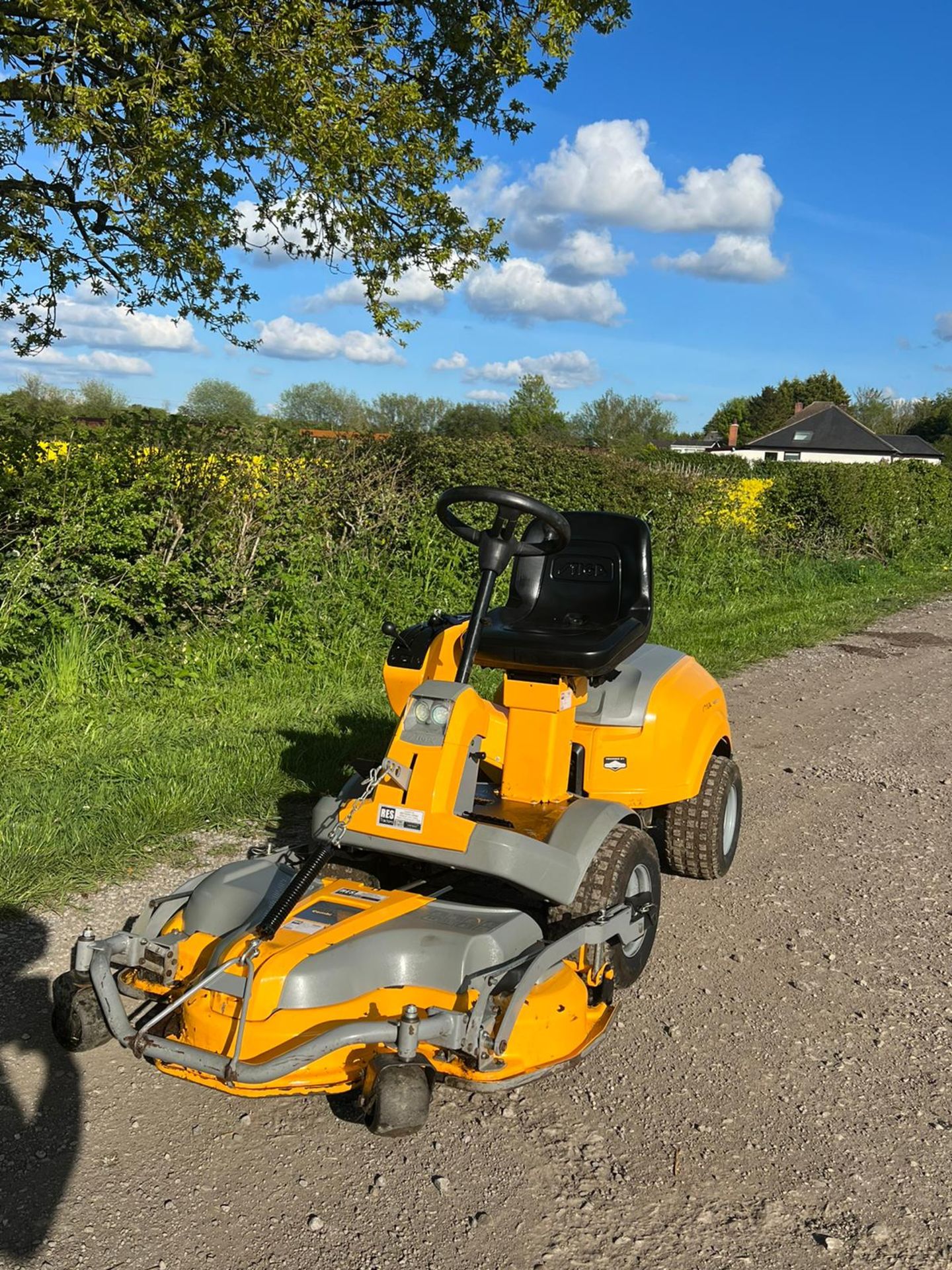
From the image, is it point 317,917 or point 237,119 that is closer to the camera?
point 317,917

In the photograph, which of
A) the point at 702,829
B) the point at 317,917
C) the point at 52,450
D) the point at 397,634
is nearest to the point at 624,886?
the point at 317,917

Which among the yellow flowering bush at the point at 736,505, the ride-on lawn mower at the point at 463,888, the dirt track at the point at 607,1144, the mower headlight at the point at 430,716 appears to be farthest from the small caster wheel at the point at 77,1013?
the yellow flowering bush at the point at 736,505

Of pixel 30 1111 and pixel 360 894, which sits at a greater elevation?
pixel 360 894

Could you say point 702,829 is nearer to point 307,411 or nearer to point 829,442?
point 307,411

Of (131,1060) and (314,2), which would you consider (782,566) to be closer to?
(314,2)

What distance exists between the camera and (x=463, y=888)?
3.66m

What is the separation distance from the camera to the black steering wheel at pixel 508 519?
329 centimetres

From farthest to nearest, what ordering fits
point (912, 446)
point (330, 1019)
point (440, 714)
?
1. point (912, 446)
2. point (440, 714)
3. point (330, 1019)

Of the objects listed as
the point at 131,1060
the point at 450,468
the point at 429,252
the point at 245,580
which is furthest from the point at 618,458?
the point at 131,1060

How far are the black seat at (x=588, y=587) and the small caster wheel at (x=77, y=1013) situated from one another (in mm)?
1834

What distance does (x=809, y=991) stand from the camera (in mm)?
3578

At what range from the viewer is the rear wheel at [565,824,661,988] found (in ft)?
10.6

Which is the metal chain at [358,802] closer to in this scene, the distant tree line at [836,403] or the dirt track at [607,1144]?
the dirt track at [607,1144]

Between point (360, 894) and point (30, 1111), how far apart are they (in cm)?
102
